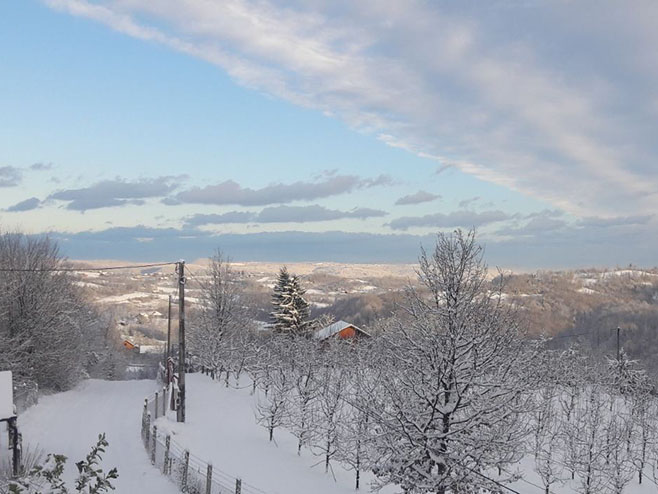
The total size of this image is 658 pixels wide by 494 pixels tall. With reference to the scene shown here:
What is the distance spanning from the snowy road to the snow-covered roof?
2412mm

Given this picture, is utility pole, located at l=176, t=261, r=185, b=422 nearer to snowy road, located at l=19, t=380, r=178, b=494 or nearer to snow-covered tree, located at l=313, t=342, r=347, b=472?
snowy road, located at l=19, t=380, r=178, b=494

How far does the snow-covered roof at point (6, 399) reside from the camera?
54.2 ft

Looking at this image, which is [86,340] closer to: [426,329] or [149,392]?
[149,392]

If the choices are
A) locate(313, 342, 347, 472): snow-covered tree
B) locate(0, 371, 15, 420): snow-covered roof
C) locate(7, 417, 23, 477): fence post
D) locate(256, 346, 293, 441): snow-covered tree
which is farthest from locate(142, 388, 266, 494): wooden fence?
locate(256, 346, 293, 441): snow-covered tree

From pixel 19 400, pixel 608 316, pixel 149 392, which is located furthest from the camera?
pixel 608 316

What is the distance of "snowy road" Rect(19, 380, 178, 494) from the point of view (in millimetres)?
16047

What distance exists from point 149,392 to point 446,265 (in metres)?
25.8

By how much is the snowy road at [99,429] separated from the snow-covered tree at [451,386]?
6.64 m

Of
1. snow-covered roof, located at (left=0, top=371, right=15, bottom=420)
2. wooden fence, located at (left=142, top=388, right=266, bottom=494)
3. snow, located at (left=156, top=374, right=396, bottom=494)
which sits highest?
snow-covered roof, located at (left=0, top=371, right=15, bottom=420)

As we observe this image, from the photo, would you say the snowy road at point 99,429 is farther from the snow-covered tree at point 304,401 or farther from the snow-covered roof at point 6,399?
the snow-covered tree at point 304,401

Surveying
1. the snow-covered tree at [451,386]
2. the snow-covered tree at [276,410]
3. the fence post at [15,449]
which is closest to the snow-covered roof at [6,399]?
the fence post at [15,449]

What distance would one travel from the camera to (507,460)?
13.1 metres

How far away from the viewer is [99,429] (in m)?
22.6

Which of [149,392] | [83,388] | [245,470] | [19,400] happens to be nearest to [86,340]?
[83,388]
